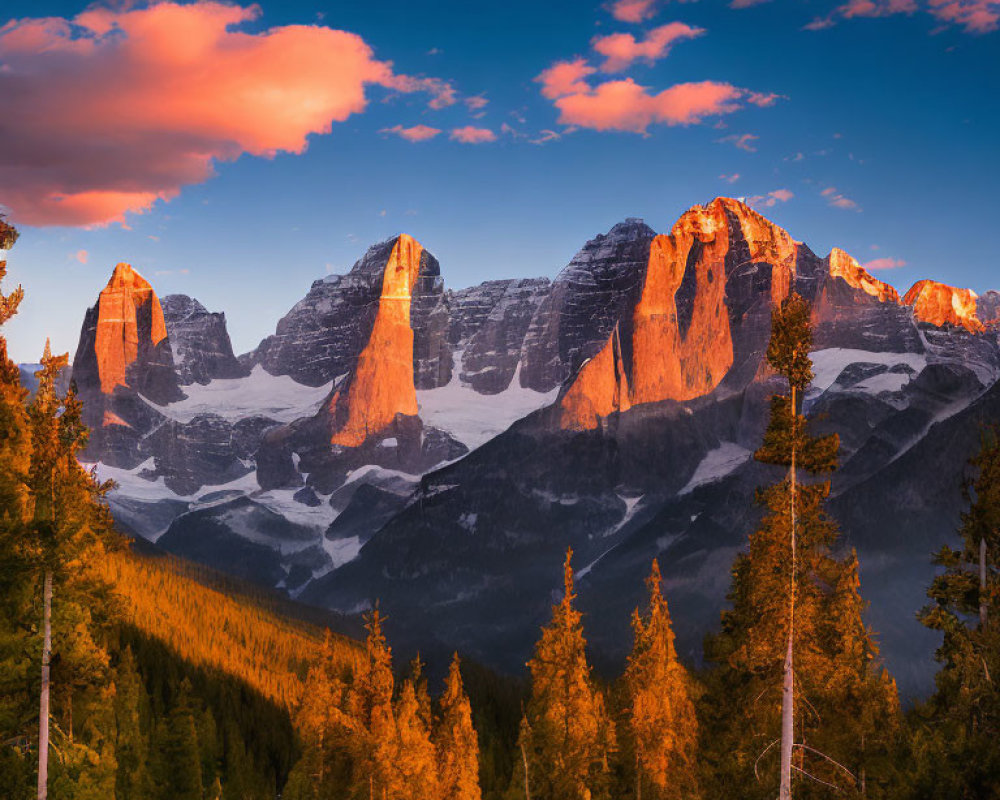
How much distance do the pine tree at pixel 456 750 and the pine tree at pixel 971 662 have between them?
103ft

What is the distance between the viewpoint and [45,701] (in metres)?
→ 30.7

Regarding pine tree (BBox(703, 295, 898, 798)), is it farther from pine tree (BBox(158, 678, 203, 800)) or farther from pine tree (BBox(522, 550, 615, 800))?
pine tree (BBox(158, 678, 203, 800))

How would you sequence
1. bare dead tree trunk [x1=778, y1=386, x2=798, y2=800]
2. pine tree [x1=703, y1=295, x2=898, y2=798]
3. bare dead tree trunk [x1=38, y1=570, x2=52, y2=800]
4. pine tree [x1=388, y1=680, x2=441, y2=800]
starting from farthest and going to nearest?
pine tree [x1=388, y1=680, x2=441, y2=800]
bare dead tree trunk [x1=38, y1=570, x2=52, y2=800]
pine tree [x1=703, y1=295, x2=898, y2=798]
bare dead tree trunk [x1=778, y1=386, x2=798, y2=800]

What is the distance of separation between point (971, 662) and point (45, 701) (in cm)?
2671

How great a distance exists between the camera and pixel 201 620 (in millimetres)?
176625

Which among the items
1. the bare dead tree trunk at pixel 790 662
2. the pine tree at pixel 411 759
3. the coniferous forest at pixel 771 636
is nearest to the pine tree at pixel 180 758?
the pine tree at pixel 411 759

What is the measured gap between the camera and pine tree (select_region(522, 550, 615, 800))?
5691cm

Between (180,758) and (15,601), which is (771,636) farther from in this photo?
(180,758)

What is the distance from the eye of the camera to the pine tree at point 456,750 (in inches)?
2509

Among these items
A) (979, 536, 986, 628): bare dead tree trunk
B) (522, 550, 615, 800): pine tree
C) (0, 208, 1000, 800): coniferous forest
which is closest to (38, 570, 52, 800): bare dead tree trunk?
(0, 208, 1000, 800): coniferous forest

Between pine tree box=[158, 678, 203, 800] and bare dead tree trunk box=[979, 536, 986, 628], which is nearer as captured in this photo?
bare dead tree trunk box=[979, 536, 986, 628]

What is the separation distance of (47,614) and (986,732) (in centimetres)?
2697

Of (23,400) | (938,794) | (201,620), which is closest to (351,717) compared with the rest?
(23,400)

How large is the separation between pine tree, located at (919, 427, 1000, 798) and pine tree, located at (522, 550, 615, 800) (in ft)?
67.8
